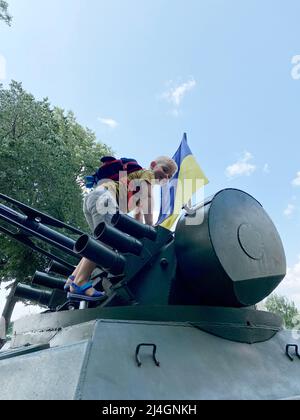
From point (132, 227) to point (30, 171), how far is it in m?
13.4

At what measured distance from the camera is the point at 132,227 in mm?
3258

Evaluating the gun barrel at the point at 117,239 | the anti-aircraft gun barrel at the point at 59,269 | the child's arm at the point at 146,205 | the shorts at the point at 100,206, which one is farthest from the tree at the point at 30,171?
the gun barrel at the point at 117,239

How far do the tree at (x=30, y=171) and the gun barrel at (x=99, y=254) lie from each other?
1275 cm

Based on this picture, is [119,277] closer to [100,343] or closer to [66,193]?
[100,343]

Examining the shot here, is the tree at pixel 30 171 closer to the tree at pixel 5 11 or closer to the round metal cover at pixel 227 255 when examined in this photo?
the tree at pixel 5 11

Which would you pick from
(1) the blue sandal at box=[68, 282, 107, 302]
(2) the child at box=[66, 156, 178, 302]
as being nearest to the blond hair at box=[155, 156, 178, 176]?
(2) the child at box=[66, 156, 178, 302]

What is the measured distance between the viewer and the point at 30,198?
15797 millimetres

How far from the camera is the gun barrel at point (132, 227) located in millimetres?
3213

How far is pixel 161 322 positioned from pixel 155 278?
631 mm

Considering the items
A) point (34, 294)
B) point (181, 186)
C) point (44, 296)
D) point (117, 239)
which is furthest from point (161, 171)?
point (181, 186)

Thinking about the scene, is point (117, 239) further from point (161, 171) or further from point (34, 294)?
point (34, 294)

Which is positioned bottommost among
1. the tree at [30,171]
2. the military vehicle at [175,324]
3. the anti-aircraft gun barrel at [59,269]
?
the military vehicle at [175,324]

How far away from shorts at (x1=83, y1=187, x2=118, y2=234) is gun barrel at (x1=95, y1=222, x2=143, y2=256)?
1.68ft

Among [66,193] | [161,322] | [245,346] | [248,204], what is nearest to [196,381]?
[161,322]
